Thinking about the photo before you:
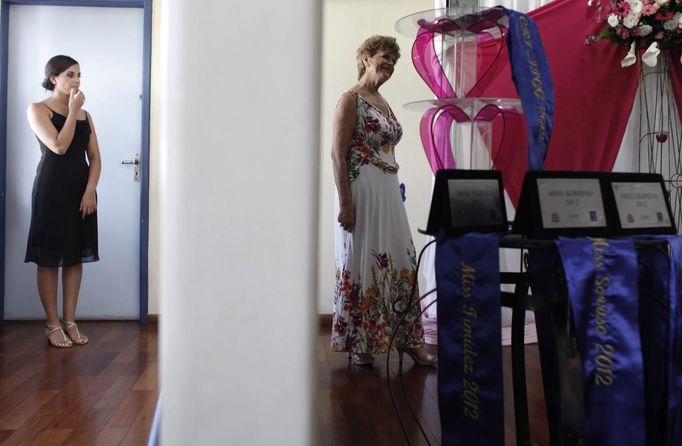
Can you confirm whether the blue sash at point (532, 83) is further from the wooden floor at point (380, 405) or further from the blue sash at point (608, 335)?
the wooden floor at point (380, 405)

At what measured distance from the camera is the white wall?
4.06 metres

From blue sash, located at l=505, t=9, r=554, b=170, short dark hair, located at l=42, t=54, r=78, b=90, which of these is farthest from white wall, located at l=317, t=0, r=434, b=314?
blue sash, located at l=505, t=9, r=554, b=170

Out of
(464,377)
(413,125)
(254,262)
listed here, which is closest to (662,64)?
(413,125)

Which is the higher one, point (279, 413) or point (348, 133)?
point (348, 133)

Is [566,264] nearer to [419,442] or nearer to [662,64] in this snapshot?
[419,442]

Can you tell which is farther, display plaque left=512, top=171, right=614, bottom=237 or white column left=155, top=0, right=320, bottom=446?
display plaque left=512, top=171, right=614, bottom=237

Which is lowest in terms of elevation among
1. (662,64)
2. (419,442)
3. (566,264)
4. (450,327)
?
(419,442)

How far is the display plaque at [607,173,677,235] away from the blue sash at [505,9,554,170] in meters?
0.17

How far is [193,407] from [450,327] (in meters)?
0.65

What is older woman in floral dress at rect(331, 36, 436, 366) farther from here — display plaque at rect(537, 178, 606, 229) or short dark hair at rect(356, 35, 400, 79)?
display plaque at rect(537, 178, 606, 229)

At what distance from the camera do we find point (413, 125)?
417 centimetres

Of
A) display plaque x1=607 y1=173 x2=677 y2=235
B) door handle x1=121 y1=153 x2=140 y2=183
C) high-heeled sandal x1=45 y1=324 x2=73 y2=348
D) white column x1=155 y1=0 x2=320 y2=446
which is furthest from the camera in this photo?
door handle x1=121 y1=153 x2=140 y2=183

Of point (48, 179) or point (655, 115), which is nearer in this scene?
point (655, 115)

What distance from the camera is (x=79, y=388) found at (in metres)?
2.63
